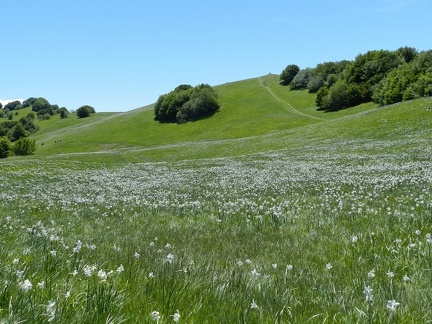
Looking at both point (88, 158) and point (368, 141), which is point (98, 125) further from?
point (368, 141)

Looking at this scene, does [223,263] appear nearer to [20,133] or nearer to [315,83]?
[315,83]

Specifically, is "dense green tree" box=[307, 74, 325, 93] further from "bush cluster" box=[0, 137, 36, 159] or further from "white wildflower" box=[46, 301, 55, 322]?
"white wildflower" box=[46, 301, 55, 322]

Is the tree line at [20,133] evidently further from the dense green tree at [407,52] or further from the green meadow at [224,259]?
the dense green tree at [407,52]

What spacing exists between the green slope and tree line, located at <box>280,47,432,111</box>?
203 inches

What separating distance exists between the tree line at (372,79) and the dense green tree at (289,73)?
4.76m

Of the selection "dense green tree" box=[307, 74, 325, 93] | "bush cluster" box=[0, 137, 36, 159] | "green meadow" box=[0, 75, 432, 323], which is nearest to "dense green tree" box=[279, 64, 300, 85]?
"dense green tree" box=[307, 74, 325, 93]

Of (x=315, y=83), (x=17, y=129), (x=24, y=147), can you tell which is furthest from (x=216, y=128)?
(x=17, y=129)

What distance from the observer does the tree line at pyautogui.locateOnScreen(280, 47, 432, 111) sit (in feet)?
264

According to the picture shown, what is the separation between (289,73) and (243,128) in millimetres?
63181

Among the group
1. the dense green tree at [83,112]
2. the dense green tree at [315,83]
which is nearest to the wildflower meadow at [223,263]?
the dense green tree at [315,83]

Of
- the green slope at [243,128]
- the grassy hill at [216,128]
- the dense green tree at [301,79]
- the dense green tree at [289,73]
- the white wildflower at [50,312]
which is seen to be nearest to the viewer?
the white wildflower at [50,312]

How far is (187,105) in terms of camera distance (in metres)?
130

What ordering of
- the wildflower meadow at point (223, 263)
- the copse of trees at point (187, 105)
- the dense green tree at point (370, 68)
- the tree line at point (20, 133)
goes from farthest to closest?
the copse of trees at point (187, 105) < the tree line at point (20, 133) < the dense green tree at point (370, 68) < the wildflower meadow at point (223, 263)

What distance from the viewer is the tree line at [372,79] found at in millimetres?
80562
